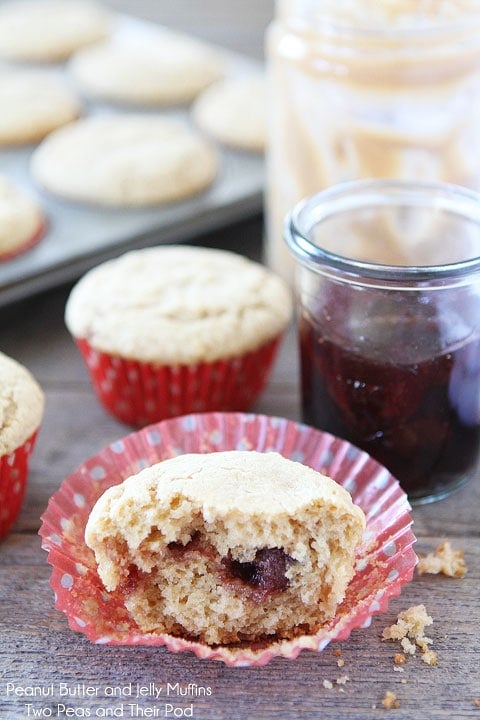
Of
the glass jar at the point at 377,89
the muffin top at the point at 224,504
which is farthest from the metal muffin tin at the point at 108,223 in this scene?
the muffin top at the point at 224,504

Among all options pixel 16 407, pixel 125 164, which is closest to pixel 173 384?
pixel 16 407

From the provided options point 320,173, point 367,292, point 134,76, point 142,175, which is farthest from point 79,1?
point 367,292

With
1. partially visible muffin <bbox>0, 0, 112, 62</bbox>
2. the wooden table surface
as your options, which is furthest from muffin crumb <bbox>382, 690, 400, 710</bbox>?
partially visible muffin <bbox>0, 0, 112, 62</bbox>

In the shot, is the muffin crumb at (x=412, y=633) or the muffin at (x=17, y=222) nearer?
the muffin crumb at (x=412, y=633)

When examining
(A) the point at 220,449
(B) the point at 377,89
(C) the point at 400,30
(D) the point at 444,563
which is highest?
(C) the point at 400,30

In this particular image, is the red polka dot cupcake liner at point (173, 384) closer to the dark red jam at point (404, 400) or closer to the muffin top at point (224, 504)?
the dark red jam at point (404, 400)

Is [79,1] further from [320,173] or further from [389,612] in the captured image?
[389,612]

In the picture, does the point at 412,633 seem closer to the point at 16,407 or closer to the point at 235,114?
A: the point at 16,407
